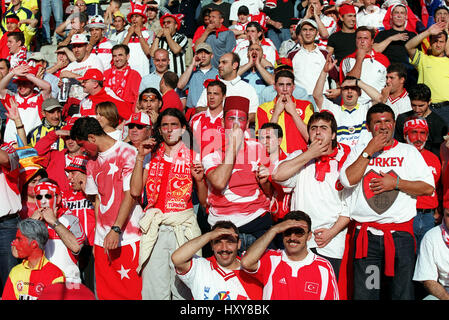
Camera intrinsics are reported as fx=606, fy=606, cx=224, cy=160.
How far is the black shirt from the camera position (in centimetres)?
698

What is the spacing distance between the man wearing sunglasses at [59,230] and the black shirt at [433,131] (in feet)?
12.4

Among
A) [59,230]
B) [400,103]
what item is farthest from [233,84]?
[59,230]

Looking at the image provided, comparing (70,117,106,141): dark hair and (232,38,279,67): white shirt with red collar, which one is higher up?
(232,38,279,67): white shirt with red collar

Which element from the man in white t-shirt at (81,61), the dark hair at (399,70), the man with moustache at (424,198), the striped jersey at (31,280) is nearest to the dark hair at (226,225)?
the striped jersey at (31,280)

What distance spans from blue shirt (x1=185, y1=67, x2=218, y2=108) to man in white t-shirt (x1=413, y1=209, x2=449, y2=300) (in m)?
4.41

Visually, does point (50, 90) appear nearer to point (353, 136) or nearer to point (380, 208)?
point (353, 136)

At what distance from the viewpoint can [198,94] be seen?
868 cm

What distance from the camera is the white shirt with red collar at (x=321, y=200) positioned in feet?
17.6

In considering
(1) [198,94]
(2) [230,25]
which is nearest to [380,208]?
(1) [198,94]

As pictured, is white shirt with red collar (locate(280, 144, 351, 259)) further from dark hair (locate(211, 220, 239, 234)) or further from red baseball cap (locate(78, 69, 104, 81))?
red baseball cap (locate(78, 69, 104, 81))

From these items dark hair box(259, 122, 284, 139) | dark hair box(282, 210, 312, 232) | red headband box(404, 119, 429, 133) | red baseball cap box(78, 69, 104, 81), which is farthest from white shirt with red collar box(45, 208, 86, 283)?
red headband box(404, 119, 429, 133)

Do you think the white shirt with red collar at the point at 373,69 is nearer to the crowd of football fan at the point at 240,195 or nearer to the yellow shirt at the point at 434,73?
the crowd of football fan at the point at 240,195

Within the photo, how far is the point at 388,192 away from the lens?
5.16 m

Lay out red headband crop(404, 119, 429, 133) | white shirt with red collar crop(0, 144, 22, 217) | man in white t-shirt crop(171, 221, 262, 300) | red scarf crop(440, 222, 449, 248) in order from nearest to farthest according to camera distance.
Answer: man in white t-shirt crop(171, 221, 262, 300)
red scarf crop(440, 222, 449, 248)
white shirt with red collar crop(0, 144, 22, 217)
red headband crop(404, 119, 429, 133)
